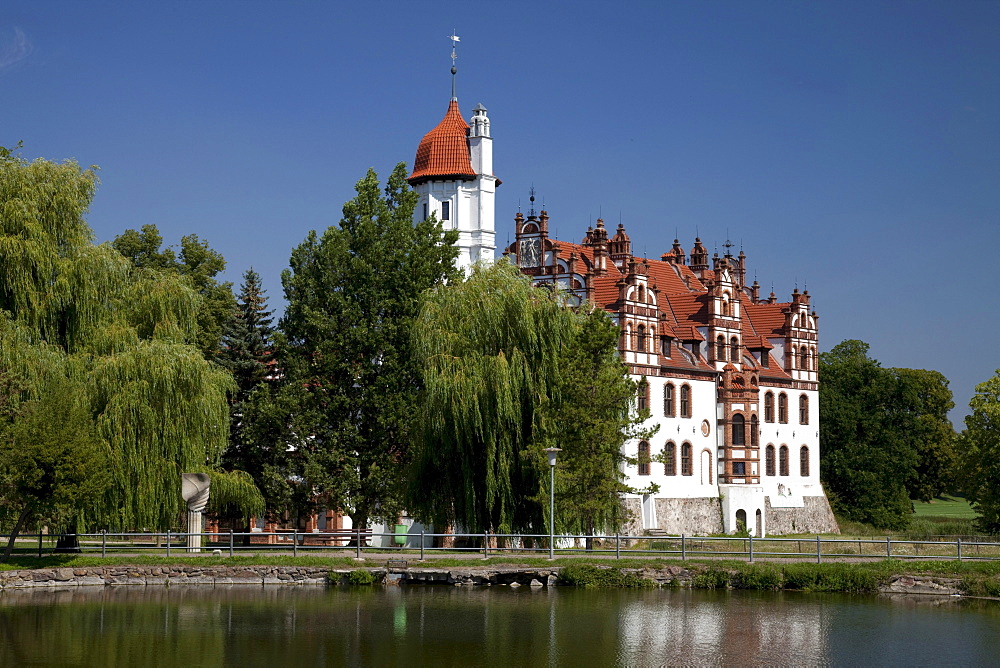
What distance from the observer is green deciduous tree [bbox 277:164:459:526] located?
4653 centimetres

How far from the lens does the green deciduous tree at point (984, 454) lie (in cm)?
5725

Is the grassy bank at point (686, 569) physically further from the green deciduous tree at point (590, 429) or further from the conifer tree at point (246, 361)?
the conifer tree at point (246, 361)

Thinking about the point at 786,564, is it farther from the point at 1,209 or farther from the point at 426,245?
the point at 1,209

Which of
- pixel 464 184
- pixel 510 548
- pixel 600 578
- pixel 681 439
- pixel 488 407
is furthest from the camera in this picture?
pixel 464 184

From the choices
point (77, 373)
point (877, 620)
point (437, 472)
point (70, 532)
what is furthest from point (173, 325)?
point (877, 620)

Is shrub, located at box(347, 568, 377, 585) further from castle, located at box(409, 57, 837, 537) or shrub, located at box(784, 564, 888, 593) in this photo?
castle, located at box(409, 57, 837, 537)

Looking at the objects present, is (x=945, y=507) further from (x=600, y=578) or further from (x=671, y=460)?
(x=600, y=578)

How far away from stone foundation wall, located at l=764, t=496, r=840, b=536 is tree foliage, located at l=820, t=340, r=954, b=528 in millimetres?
3955

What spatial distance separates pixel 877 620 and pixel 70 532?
24357 millimetres

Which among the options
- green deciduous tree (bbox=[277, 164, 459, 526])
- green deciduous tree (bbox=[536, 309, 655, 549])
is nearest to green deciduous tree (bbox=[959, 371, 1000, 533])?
green deciduous tree (bbox=[536, 309, 655, 549])

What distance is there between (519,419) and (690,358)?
1072 inches

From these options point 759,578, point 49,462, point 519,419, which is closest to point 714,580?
point 759,578

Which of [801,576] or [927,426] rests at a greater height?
[927,426]

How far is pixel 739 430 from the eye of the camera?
66.2 m
